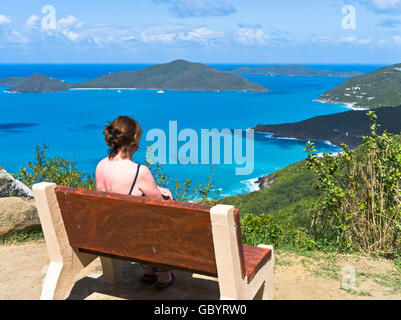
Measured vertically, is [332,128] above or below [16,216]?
below

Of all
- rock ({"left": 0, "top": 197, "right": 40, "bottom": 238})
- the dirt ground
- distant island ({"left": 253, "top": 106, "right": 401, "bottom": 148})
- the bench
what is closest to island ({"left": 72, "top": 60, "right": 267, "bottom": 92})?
distant island ({"left": 253, "top": 106, "right": 401, "bottom": 148})

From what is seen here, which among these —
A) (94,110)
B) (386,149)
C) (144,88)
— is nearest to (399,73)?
(94,110)

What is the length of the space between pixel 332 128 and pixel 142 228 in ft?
298

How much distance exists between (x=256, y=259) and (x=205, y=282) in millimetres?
791

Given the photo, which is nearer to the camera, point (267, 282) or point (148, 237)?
point (148, 237)

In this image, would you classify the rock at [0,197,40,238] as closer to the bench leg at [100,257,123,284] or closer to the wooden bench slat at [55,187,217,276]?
the bench leg at [100,257,123,284]

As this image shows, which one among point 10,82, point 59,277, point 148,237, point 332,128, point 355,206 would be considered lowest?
point 332,128

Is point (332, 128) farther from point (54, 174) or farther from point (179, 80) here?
point (179, 80)

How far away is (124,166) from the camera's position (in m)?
2.37

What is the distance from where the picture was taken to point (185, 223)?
196 cm

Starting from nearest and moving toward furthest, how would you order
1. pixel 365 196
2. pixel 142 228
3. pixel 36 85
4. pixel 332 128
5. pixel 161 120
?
pixel 142 228, pixel 365 196, pixel 332 128, pixel 161 120, pixel 36 85

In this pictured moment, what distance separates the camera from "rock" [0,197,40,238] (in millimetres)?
4027

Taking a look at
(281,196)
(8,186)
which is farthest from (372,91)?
(8,186)

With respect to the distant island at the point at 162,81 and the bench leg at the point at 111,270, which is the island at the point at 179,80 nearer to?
the distant island at the point at 162,81
